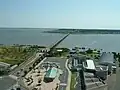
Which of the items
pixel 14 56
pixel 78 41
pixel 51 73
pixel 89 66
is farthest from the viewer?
pixel 78 41

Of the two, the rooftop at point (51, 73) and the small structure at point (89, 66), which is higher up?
the small structure at point (89, 66)

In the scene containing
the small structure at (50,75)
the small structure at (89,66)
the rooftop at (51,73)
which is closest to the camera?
the small structure at (50,75)

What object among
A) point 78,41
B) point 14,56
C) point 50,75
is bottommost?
point 78,41

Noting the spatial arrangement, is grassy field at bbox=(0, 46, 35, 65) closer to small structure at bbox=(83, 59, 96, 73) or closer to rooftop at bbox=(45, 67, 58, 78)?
rooftop at bbox=(45, 67, 58, 78)

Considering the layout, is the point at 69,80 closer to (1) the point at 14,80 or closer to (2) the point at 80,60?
(1) the point at 14,80

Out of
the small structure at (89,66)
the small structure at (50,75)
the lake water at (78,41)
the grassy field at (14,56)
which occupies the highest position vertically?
the small structure at (89,66)

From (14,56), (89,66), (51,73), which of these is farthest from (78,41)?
(51,73)

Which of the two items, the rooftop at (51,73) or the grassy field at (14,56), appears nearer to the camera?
the rooftop at (51,73)

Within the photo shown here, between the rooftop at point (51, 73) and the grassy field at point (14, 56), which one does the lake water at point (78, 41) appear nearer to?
the grassy field at point (14, 56)

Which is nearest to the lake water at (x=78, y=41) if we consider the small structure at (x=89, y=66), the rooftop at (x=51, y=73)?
the small structure at (x=89, y=66)

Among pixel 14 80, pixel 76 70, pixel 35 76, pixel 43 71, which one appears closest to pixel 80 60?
pixel 76 70

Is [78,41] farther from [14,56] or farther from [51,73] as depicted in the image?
[51,73]
